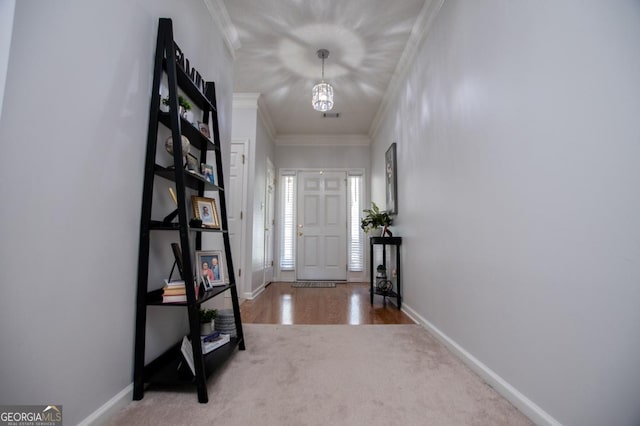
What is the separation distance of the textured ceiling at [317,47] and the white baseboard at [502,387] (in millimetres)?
2645

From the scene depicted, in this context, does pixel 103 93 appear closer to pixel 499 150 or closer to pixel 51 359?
pixel 51 359

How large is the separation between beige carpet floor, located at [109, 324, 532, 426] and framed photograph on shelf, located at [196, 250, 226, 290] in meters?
0.49

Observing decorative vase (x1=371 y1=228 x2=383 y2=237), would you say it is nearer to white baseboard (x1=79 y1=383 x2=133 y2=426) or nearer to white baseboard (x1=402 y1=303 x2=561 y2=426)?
white baseboard (x1=402 y1=303 x2=561 y2=426)

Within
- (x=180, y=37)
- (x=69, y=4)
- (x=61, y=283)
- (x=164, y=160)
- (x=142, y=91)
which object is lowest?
(x=61, y=283)

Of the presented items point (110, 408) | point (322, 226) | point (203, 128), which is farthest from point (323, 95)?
point (110, 408)

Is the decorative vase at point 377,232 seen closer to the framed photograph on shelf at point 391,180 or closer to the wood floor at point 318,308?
the framed photograph on shelf at point 391,180

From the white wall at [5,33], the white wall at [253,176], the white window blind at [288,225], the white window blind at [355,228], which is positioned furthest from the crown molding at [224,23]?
the white window blind at [355,228]

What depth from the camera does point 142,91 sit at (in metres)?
1.39

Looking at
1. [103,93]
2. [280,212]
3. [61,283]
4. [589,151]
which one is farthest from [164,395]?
[280,212]

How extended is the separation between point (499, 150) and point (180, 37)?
1992 mm

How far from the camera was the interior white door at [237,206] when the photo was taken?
144 inches

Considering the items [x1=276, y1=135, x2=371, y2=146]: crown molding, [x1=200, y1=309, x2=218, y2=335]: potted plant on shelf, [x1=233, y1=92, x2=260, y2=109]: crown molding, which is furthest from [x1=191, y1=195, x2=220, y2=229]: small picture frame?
[x1=276, y1=135, x2=371, y2=146]: crown molding

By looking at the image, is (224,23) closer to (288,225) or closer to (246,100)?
(246,100)

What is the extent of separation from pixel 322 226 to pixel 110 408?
14.1 ft
